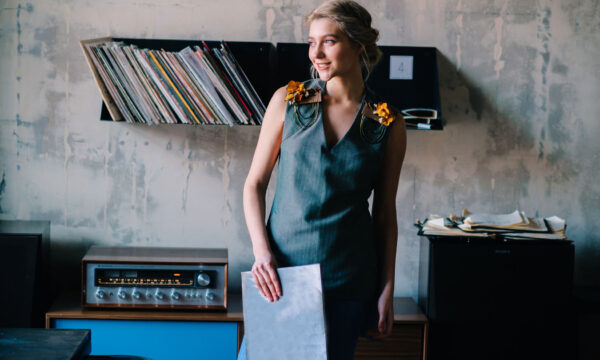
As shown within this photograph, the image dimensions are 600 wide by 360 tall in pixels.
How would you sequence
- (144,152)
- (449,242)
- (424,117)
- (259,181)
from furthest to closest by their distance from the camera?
(144,152)
(424,117)
(449,242)
(259,181)

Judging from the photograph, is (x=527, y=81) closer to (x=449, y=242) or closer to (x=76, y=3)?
(x=449, y=242)

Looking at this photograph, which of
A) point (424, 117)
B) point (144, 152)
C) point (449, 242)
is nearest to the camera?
point (449, 242)

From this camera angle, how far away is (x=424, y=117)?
2443mm

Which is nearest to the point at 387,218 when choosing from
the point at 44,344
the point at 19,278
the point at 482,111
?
the point at 44,344

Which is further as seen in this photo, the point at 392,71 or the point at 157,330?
the point at 392,71

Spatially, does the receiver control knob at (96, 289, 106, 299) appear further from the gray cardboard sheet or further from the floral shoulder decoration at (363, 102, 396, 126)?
the floral shoulder decoration at (363, 102, 396, 126)

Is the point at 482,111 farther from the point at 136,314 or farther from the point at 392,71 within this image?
the point at 136,314

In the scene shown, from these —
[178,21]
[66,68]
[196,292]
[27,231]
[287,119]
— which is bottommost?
[196,292]

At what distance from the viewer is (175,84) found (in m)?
2.29

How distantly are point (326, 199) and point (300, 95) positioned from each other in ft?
0.92

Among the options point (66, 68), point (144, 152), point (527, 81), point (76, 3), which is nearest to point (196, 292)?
point (144, 152)

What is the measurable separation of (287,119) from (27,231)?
59.7 inches

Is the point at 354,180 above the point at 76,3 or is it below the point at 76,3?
below

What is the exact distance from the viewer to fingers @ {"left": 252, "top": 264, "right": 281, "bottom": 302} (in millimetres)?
1262
